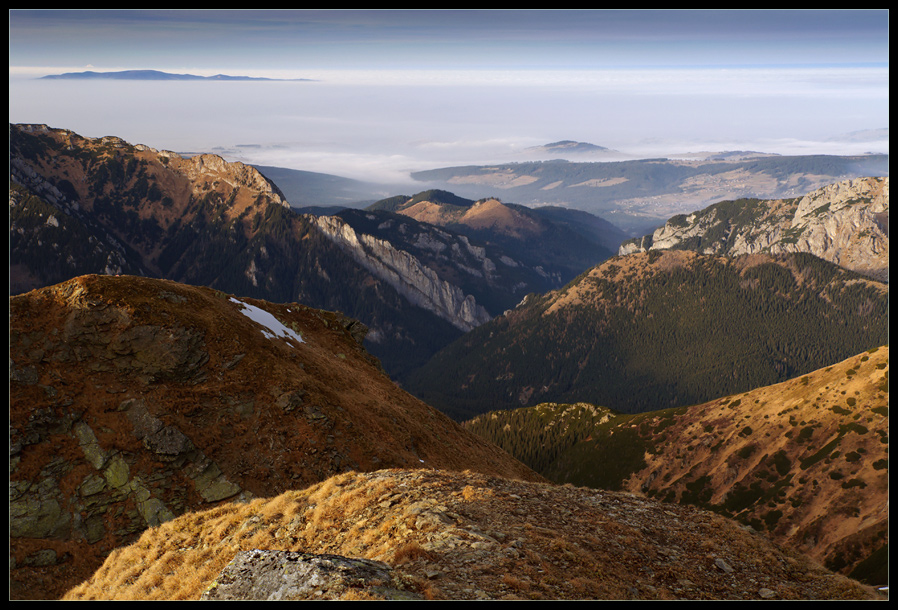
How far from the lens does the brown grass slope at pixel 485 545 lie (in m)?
19.5

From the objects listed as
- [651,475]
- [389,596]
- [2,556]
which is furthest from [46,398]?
[651,475]

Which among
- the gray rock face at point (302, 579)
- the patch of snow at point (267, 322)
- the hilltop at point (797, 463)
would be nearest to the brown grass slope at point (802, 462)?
the hilltop at point (797, 463)

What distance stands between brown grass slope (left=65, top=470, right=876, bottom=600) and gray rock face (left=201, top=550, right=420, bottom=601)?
1.17m

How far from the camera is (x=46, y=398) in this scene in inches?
1647

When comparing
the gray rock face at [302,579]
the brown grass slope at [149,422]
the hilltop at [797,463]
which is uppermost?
the gray rock face at [302,579]

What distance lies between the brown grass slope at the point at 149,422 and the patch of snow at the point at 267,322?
4981 mm

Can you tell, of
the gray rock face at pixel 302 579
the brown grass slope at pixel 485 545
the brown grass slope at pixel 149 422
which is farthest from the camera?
the brown grass slope at pixel 149 422

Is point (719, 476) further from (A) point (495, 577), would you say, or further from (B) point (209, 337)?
(A) point (495, 577)

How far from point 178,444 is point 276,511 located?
19518mm

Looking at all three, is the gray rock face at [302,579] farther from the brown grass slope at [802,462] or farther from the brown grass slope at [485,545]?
the brown grass slope at [802,462]

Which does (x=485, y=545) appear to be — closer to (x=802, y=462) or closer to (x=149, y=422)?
(x=149, y=422)

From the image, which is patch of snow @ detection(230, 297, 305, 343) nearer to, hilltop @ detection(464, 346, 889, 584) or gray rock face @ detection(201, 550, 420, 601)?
gray rock face @ detection(201, 550, 420, 601)

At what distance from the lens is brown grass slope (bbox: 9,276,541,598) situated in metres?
37.1

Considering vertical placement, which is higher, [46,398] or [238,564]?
[238,564]
